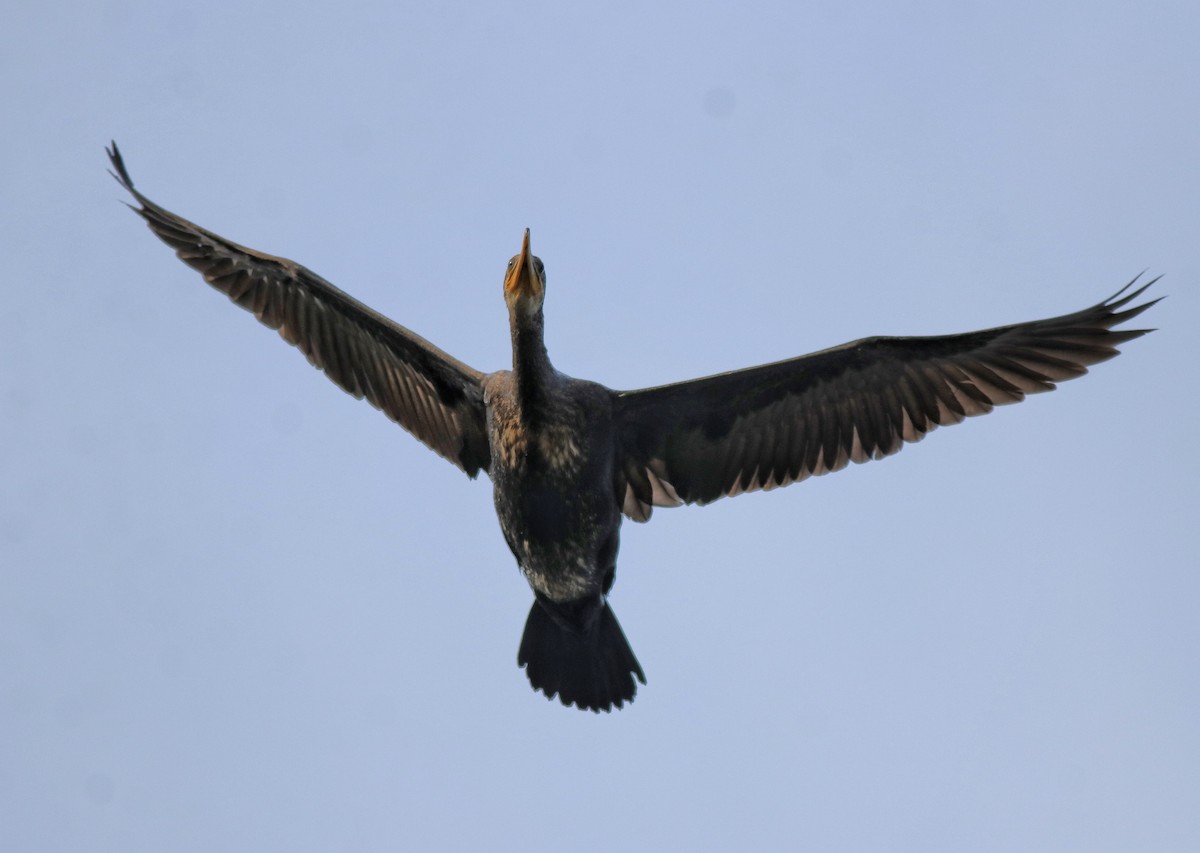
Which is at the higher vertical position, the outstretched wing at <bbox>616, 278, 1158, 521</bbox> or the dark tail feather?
the outstretched wing at <bbox>616, 278, 1158, 521</bbox>

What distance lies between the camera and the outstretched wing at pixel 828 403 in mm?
9875

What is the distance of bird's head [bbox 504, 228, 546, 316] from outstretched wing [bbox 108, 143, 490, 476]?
3.30 feet

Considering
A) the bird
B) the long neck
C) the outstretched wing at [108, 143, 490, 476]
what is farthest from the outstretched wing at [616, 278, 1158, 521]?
the outstretched wing at [108, 143, 490, 476]

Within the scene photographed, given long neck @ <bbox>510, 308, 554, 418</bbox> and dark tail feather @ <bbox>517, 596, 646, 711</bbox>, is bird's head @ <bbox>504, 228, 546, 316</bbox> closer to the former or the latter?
long neck @ <bbox>510, 308, 554, 418</bbox>

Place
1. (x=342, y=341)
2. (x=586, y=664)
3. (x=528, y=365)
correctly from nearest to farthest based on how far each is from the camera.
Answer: (x=528, y=365) → (x=586, y=664) → (x=342, y=341)

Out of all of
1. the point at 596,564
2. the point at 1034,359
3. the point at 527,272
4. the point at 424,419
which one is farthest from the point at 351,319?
the point at 1034,359

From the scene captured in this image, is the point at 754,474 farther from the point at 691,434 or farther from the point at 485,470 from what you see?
the point at 485,470

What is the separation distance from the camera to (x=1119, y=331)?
9.67m

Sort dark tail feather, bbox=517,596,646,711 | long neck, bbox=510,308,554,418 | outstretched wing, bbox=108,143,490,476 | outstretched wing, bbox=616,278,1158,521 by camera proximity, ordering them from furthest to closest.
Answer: outstretched wing, bbox=108,143,490,476 < dark tail feather, bbox=517,596,646,711 < outstretched wing, bbox=616,278,1158,521 < long neck, bbox=510,308,554,418

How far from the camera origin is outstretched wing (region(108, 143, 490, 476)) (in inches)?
414

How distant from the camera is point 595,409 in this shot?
32.3 feet

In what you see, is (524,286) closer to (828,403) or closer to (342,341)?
(342,341)

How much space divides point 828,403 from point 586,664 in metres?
2.19

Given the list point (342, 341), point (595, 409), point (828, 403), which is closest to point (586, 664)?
point (595, 409)
